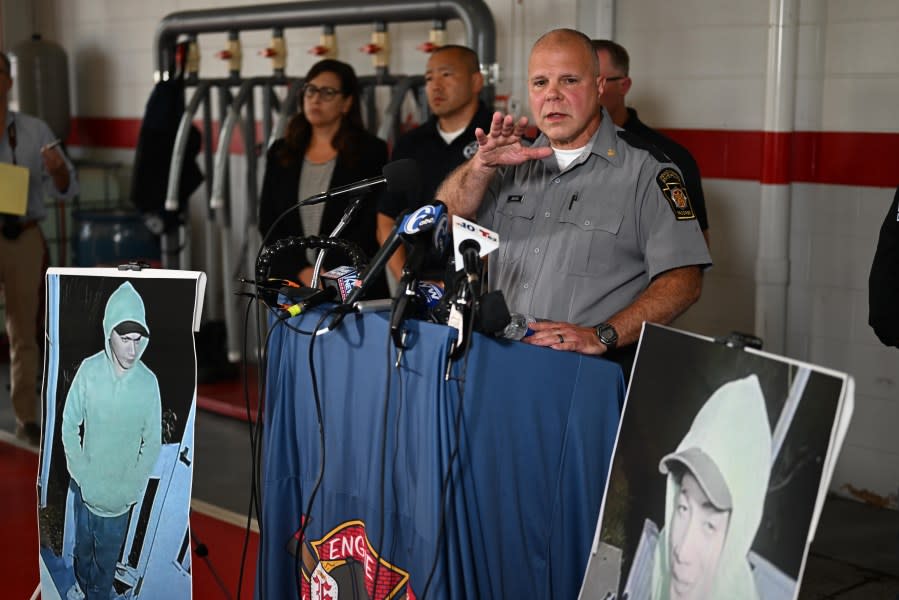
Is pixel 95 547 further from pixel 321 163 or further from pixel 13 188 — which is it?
pixel 13 188

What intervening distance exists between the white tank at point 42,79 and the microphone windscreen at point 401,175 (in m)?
5.21

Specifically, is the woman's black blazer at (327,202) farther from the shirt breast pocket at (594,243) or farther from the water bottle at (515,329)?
the water bottle at (515,329)

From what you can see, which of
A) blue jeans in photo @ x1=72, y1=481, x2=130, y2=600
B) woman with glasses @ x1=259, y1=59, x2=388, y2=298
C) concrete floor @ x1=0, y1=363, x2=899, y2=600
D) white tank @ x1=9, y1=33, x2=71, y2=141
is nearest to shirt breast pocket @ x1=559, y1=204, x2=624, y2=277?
blue jeans in photo @ x1=72, y1=481, x2=130, y2=600

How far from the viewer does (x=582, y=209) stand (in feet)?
8.31

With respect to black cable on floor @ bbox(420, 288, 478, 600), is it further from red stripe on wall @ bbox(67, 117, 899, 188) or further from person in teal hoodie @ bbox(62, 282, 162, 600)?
red stripe on wall @ bbox(67, 117, 899, 188)

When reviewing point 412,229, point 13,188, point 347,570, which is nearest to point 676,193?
point 412,229

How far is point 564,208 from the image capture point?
2557mm

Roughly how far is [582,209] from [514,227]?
17cm

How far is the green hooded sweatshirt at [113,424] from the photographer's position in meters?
2.39

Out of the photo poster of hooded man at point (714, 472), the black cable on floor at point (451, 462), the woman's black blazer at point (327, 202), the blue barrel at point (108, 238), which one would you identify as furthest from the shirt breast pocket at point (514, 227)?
the blue barrel at point (108, 238)

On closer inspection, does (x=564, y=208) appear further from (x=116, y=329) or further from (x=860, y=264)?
(x=860, y=264)

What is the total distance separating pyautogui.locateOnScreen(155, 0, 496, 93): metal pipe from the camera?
4.46 m

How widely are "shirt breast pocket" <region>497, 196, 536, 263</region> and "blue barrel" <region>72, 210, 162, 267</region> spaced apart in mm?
3899

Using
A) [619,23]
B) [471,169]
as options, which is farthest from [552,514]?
[619,23]
